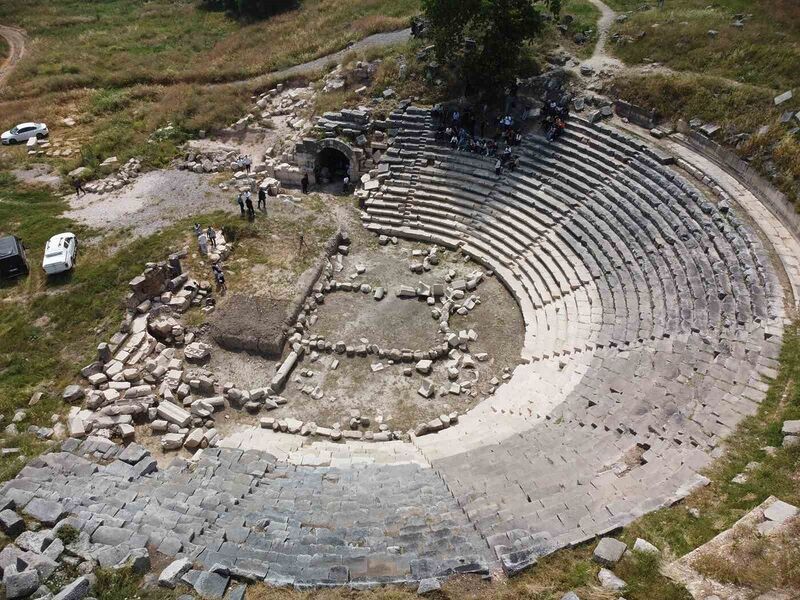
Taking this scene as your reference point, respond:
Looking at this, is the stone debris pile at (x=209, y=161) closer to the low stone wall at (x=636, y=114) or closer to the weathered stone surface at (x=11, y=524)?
the low stone wall at (x=636, y=114)

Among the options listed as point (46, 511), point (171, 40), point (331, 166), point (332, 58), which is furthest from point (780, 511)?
point (171, 40)

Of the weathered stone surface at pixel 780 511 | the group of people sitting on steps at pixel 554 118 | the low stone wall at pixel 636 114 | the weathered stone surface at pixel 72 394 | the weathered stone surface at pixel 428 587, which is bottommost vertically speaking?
the weathered stone surface at pixel 72 394

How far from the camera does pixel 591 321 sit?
19.6 metres

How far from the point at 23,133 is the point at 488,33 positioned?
28.0 metres

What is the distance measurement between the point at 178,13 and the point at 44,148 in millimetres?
28869

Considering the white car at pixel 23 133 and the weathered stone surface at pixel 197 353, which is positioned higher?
the white car at pixel 23 133

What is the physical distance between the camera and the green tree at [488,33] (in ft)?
89.0

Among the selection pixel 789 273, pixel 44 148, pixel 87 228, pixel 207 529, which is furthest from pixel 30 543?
pixel 44 148

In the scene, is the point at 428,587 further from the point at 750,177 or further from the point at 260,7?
the point at 260,7

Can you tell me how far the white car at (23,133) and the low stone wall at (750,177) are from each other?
35.6 meters

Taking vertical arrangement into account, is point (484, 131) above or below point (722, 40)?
below

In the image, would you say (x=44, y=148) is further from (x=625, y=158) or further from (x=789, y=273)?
(x=789, y=273)

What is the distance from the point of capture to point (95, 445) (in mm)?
15516

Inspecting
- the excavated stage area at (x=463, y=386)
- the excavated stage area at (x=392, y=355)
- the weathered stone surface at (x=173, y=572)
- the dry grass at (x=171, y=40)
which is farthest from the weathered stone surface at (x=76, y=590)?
the dry grass at (x=171, y=40)
